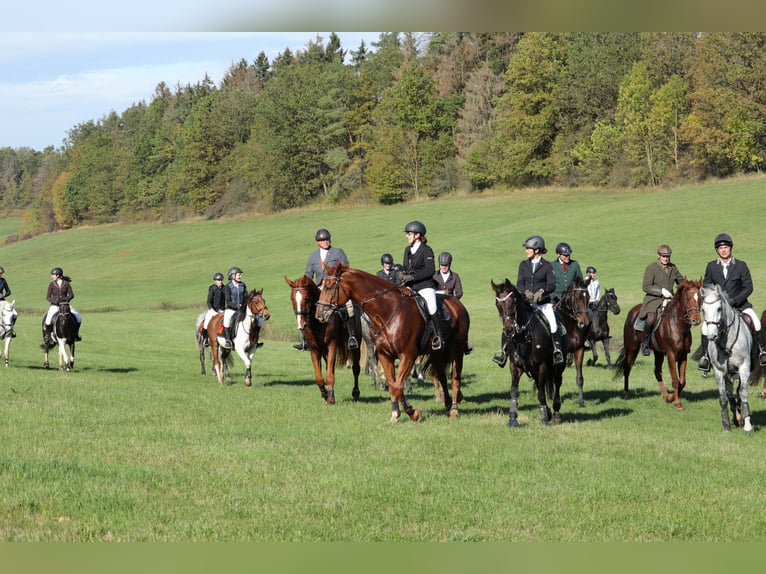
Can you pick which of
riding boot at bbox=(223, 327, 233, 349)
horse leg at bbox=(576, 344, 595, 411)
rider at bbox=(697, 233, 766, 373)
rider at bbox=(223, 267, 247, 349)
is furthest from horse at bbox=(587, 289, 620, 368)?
riding boot at bbox=(223, 327, 233, 349)

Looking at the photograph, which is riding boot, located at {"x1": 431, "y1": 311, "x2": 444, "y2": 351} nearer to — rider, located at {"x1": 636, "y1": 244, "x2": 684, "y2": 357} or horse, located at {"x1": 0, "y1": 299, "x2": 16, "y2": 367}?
Answer: rider, located at {"x1": 636, "y1": 244, "x2": 684, "y2": 357}

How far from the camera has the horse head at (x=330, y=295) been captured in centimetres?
1380

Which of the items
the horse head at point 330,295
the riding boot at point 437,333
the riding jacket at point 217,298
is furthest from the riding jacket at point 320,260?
the riding jacket at point 217,298

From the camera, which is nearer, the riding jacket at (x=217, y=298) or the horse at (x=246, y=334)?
the horse at (x=246, y=334)

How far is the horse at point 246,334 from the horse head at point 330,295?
648 cm

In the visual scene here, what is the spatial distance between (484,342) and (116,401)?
798 inches

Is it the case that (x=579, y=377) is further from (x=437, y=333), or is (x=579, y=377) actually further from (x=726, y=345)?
(x=437, y=333)

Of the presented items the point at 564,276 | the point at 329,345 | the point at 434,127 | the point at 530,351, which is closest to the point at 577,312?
the point at 564,276

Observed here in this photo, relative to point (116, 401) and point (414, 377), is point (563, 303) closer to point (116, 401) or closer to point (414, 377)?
point (414, 377)

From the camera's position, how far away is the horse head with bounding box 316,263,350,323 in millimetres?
13797

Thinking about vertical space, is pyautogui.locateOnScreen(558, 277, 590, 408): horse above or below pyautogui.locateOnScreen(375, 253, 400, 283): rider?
below

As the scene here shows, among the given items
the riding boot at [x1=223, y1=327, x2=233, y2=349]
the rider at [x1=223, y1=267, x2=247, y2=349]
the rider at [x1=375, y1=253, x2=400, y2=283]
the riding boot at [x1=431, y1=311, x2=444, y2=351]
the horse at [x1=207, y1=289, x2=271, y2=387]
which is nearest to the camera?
the riding boot at [x1=431, y1=311, x2=444, y2=351]

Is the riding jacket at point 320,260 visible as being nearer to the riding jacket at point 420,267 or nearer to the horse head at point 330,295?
the riding jacket at point 420,267

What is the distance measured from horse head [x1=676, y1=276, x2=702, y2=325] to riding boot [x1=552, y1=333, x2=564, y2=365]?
2681mm
